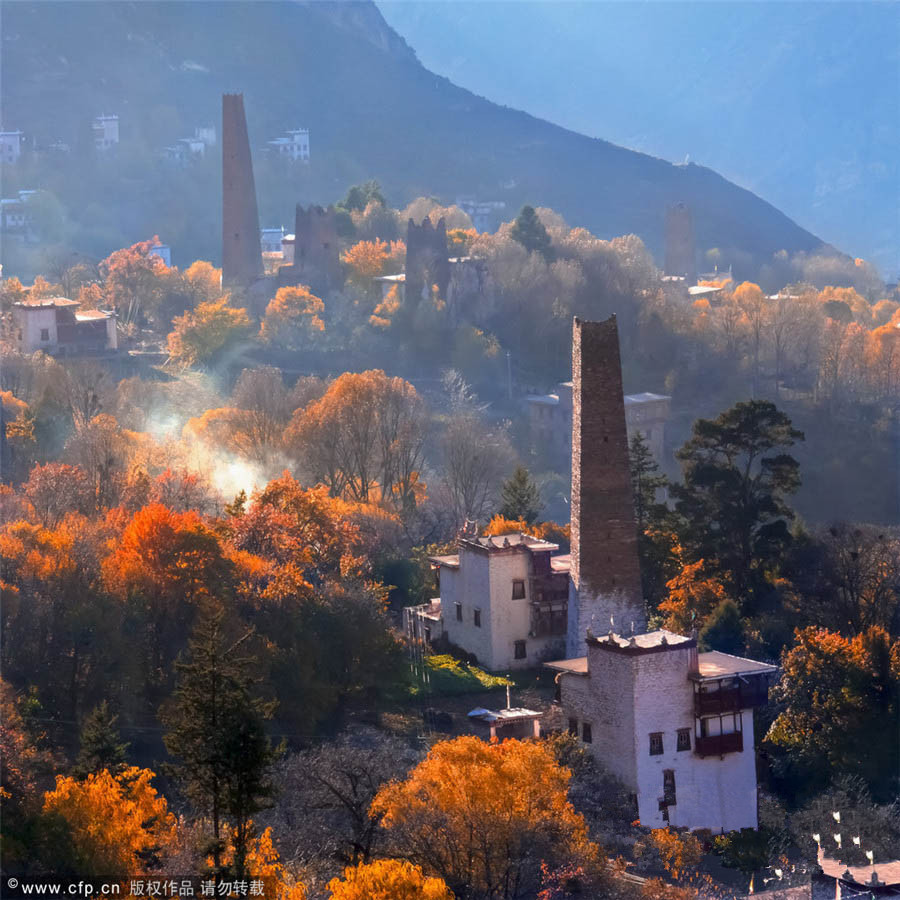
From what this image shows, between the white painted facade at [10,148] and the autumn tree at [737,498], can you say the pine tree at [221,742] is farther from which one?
the white painted facade at [10,148]

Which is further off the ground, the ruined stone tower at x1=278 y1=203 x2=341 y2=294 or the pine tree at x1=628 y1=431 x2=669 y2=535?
the ruined stone tower at x1=278 y1=203 x2=341 y2=294

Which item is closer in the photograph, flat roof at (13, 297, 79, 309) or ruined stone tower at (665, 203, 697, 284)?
flat roof at (13, 297, 79, 309)

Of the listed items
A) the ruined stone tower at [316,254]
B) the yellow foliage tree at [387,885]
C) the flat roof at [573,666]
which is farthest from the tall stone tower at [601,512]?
the ruined stone tower at [316,254]

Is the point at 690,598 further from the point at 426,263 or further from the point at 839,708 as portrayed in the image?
the point at 426,263

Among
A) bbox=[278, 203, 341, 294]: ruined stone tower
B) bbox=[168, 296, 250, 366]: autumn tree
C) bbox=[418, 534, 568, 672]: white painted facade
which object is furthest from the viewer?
bbox=[278, 203, 341, 294]: ruined stone tower

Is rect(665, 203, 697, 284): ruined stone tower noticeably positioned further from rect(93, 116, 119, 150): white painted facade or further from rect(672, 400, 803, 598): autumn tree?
→ rect(672, 400, 803, 598): autumn tree

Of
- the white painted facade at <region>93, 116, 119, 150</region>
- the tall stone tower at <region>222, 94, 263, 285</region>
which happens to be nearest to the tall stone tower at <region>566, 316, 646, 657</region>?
the tall stone tower at <region>222, 94, 263, 285</region>
